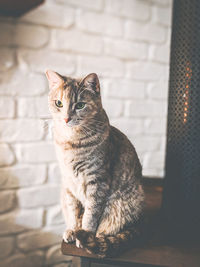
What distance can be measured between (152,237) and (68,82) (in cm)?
40

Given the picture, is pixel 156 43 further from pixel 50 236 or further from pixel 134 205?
pixel 50 236

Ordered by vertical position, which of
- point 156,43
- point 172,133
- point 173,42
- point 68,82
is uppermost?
point 156,43

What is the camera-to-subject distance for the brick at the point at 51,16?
0.89 metres

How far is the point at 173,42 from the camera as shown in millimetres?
599

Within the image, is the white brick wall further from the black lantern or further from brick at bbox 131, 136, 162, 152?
the black lantern

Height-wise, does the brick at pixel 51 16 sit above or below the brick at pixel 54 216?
above

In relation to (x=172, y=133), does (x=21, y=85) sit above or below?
above

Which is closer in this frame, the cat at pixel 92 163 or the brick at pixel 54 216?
the cat at pixel 92 163

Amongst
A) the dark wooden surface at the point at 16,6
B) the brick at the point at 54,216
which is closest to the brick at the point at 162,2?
the dark wooden surface at the point at 16,6

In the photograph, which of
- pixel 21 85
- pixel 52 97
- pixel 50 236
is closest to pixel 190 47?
pixel 52 97

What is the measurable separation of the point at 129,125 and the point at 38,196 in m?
0.46

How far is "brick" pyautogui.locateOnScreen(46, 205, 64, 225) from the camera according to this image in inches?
38.8

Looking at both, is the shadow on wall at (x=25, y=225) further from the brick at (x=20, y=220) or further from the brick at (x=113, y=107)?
the brick at (x=113, y=107)

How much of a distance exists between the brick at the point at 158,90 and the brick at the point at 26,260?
78 cm
